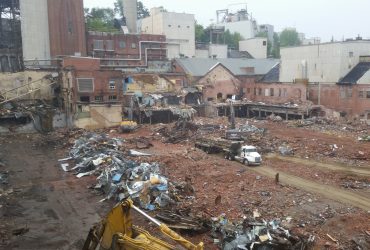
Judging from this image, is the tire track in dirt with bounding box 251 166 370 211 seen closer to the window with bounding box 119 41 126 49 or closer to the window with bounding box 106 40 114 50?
the window with bounding box 106 40 114 50

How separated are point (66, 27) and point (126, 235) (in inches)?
2059

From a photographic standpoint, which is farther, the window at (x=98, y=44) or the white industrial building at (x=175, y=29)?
the white industrial building at (x=175, y=29)

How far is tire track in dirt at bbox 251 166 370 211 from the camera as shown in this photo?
1925 centimetres

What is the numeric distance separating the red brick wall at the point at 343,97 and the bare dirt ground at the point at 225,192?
14888mm

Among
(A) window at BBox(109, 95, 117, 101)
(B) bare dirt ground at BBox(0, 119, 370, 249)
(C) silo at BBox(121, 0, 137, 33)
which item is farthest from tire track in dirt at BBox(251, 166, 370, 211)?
(C) silo at BBox(121, 0, 137, 33)

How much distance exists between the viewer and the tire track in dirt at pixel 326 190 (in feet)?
63.1

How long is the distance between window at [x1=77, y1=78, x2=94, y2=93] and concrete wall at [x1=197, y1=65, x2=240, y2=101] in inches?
749

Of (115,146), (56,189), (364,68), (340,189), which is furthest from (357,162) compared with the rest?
(364,68)

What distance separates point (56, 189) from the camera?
842 inches

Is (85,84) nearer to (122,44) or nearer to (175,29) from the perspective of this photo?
(122,44)

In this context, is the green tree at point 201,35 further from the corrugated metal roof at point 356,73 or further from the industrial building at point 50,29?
the corrugated metal roof at point 356,73

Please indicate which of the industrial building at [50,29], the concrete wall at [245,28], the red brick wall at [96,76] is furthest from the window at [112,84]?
the concrete wall at [245,28]

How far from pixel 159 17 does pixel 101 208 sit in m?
58.1

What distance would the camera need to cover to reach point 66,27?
55969mm
